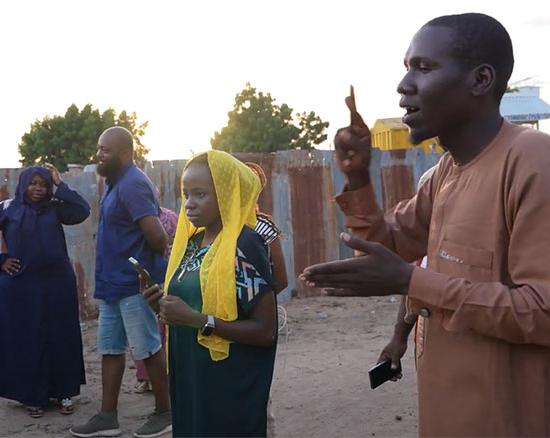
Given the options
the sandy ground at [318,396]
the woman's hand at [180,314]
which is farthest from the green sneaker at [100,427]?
the woman's hand at [180,314]

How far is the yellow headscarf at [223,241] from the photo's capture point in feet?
9.23

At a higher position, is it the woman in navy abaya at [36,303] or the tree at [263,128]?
the tree at [263,128]

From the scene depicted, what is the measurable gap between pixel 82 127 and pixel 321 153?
96.9ft

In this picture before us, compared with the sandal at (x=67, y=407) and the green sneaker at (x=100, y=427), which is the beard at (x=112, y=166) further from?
the sandal at (x=67, y=407)

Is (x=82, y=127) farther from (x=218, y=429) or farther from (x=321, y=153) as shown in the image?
(x=218, y=429)

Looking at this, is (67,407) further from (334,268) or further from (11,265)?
(334,268)

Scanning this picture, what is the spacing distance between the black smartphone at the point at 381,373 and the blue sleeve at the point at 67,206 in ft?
11.1

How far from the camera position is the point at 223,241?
289 cm

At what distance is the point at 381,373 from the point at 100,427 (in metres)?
2.64

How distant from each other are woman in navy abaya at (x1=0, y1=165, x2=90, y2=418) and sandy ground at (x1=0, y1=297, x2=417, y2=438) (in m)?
0.25

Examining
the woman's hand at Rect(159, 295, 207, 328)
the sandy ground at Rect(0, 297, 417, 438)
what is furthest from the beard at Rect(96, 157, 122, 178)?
the woman's hand at Rect(159, 295, 207, 328)

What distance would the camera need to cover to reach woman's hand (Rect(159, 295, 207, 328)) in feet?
9.10

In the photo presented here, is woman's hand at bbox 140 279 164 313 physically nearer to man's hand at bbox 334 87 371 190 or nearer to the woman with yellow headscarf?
the woman with yellow headscarf

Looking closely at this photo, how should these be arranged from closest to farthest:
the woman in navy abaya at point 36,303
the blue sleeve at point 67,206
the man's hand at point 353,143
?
the man's hand at point 353,143
the woman in navy abaya at point 36,303
the blue sleeve at point 67,206
